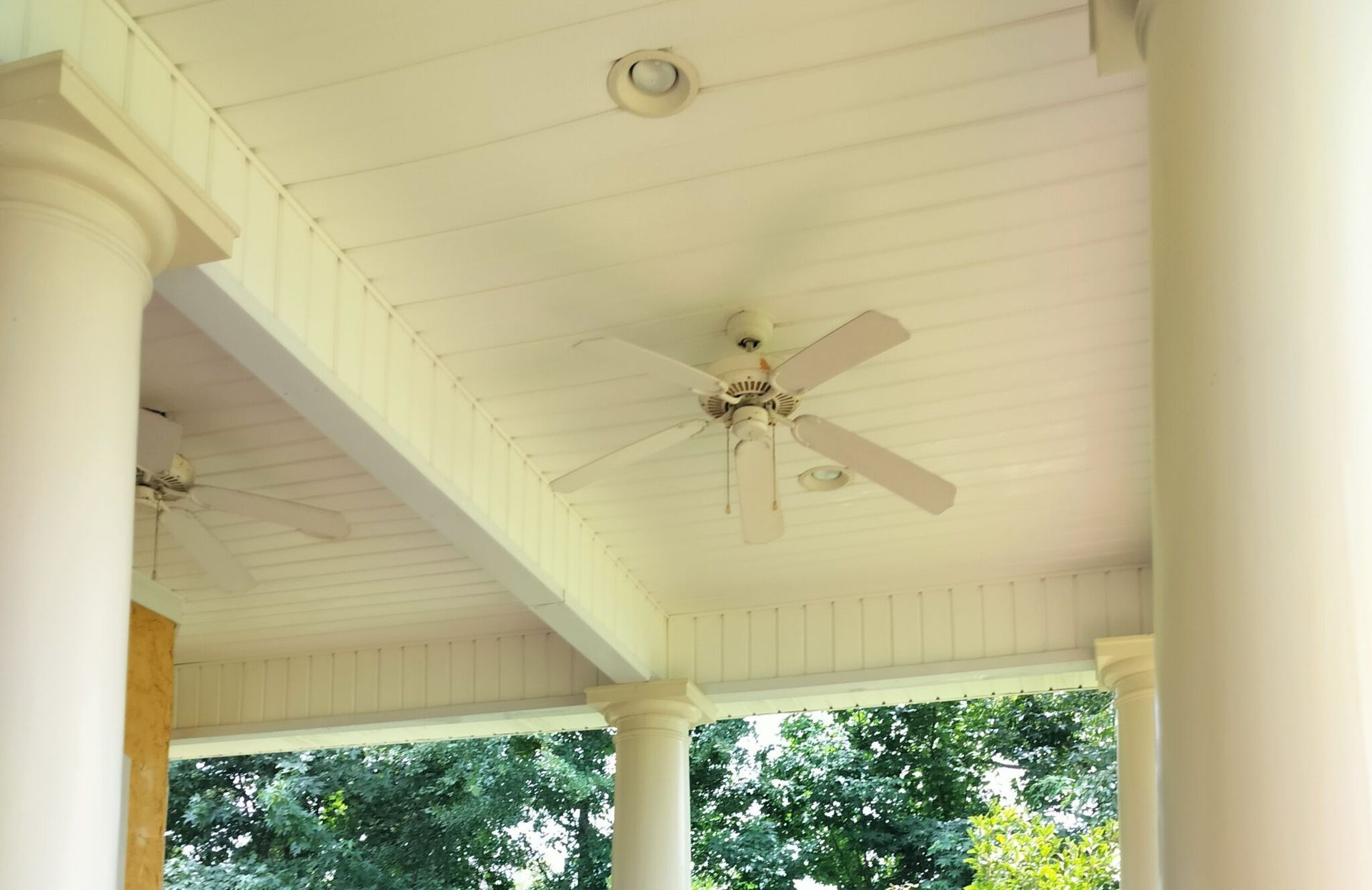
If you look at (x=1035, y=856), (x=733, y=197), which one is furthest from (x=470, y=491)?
(x=1035, y=856)

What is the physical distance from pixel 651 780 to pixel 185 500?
2.63m

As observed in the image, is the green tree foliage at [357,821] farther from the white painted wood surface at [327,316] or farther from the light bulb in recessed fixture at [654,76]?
the light bulb in recessed fixture at [654,76]

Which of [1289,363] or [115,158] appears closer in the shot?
[1289,363]

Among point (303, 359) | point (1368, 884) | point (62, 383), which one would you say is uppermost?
point (303, 359)

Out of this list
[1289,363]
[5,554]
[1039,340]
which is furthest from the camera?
[1039,340]

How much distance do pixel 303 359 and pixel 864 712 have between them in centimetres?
1103

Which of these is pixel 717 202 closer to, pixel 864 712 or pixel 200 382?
pixel 200 382

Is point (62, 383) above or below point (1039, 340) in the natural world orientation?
below

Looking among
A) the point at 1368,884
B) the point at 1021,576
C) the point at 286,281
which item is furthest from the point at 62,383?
the point at 1021,576

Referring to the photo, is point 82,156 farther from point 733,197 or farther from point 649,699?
point 649,699

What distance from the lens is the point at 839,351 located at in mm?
3609

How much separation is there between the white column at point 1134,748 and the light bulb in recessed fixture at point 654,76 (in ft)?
12.2

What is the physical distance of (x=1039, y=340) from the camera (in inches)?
169

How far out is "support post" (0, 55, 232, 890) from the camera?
229 cm
